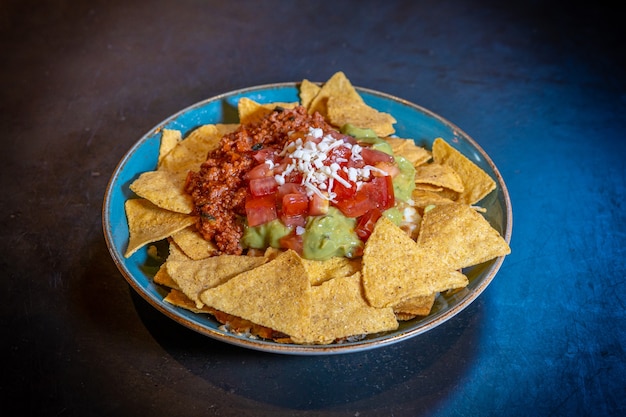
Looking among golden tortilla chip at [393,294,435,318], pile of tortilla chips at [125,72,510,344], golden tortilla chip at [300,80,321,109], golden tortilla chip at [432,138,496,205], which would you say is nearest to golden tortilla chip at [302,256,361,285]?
→ pile of tortilla chips at [125,72,510,344]

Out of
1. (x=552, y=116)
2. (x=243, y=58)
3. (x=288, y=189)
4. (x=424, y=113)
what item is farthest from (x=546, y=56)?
(x=288, y=189)

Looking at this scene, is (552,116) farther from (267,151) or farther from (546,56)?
(267,151)

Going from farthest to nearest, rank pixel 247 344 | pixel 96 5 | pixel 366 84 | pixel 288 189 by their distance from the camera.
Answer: pixel 96 5 → pixel 366 84 → pixel 288 189 → pixel 247 344

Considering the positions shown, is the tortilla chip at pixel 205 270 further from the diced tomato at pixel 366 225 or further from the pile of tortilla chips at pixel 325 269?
the diced tomato at pixel 366 225

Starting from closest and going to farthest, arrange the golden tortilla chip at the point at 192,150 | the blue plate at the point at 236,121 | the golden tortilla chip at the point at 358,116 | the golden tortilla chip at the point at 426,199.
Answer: the blue plate at the point at 236,121 → the golden tortilla chip at the point at 426,199 → the golden tortilla chip at the point at 192,150 → the golden tortilla chip at the point at 358,116

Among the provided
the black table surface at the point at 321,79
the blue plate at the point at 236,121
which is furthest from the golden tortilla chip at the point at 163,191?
the black table surface at the point at 321,79

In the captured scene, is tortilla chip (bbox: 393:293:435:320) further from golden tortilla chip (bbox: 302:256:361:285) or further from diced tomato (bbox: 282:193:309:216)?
diced tomato (bbox: 282:193:309:216)
